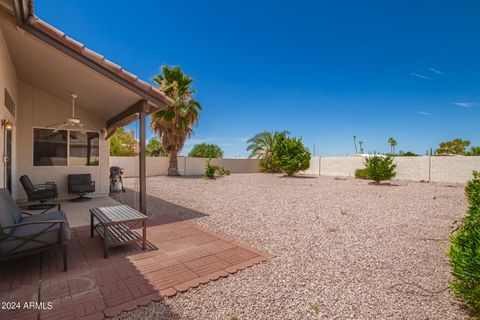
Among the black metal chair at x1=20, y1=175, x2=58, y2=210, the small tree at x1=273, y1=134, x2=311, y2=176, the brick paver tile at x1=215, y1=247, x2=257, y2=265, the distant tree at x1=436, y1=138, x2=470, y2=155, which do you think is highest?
the distant tree at x1=436, y1=138, x2=470, y2=155

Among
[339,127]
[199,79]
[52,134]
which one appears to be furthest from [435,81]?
[52,134]

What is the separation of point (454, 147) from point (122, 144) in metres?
44.3

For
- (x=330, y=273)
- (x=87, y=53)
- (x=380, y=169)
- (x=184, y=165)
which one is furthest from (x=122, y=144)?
(x=330, y=273)

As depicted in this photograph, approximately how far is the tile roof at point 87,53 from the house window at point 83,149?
4971 millimetres

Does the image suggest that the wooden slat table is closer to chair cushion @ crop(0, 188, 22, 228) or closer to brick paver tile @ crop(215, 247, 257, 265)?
chair cushion @ crop(0, 188, 22, 228)

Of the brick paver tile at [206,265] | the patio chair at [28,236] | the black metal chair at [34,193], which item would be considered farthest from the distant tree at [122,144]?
the brick paver tile at [206,265]

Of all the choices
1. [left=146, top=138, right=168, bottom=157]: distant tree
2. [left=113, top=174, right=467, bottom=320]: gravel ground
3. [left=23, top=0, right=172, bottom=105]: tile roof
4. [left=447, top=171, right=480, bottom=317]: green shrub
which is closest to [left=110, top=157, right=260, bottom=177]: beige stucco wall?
[left=146, top=138, right=168, bottom=157]: distant tree

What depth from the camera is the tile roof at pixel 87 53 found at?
145 inches

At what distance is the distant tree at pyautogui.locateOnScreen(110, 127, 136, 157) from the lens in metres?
21.0

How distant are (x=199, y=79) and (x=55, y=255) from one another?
14.9 meters

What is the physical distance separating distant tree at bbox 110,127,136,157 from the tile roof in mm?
18042

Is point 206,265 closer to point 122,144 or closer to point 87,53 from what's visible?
point 87,53

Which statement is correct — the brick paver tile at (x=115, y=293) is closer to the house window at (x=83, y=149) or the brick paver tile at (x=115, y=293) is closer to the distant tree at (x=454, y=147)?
the house window at (x=83, y=149)

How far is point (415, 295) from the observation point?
2457 mm
